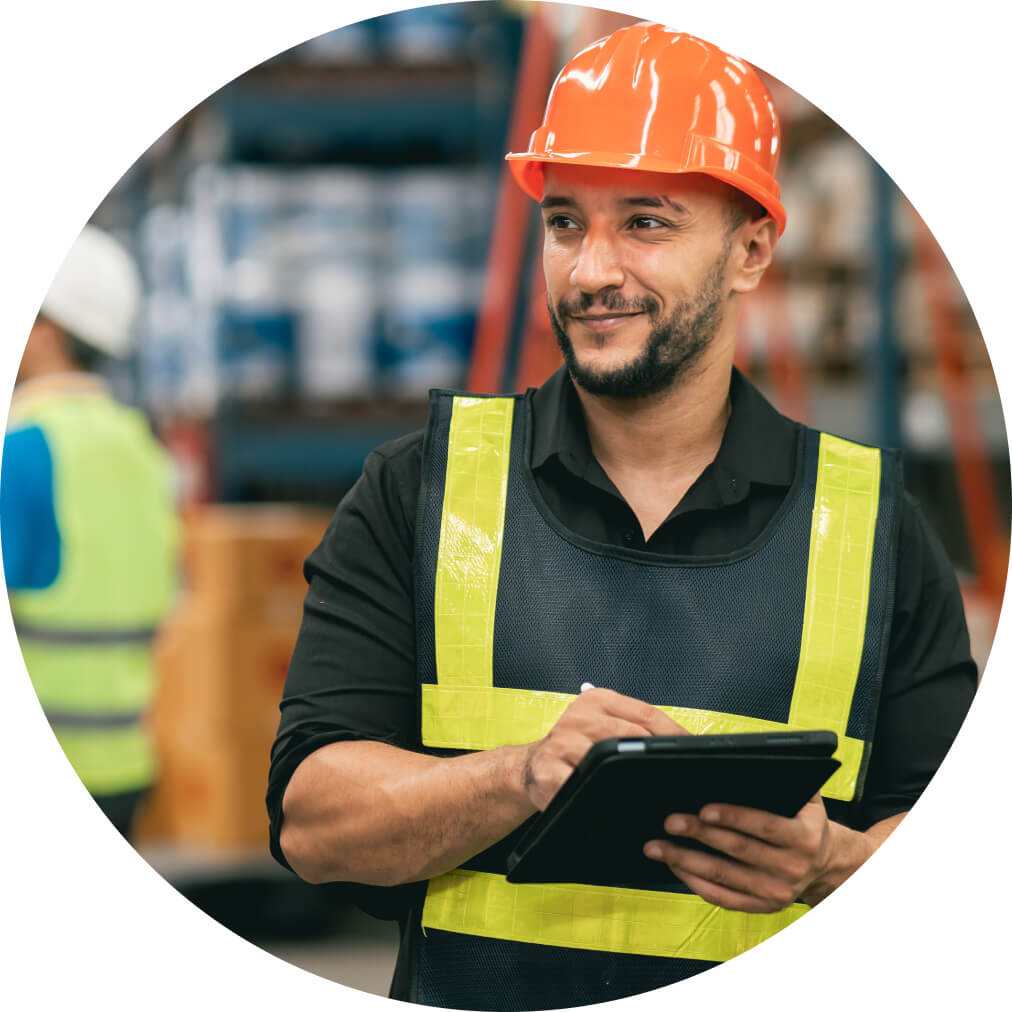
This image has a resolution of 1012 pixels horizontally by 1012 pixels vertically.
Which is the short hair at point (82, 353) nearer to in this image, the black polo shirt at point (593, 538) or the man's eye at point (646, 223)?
the black polo shirt at point (593, 538)

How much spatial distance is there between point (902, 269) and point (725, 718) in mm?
2179

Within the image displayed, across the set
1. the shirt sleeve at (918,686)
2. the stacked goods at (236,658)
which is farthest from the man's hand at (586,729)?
the stacked goods at (236,658)

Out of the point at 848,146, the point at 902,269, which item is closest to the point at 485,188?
the point at 848,146

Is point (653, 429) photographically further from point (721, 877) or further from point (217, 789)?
point (217, 789)

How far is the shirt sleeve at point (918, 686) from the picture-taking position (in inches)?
57.5

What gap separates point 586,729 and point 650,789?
0.28ft

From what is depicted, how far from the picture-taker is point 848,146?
11.8 feet

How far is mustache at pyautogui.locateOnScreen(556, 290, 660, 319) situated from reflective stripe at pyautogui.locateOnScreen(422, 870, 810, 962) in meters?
0.60

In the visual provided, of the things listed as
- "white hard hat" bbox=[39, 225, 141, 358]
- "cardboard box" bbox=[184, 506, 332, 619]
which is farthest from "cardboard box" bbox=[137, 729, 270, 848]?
"white hard hat" bbox=[39, 225, 141, 358]

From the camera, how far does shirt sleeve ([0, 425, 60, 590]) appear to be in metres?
2.40

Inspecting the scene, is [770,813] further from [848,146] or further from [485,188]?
[485,188]

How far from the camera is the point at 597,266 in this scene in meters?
1.43

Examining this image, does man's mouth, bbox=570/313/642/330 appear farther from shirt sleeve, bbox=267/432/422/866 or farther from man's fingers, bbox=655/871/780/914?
man's fingers, bbox=655/871/780/914

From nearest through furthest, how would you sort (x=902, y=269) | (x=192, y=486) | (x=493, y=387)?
(x=902, y=269) → (x=493, y=387) → (x=192, y=486)
